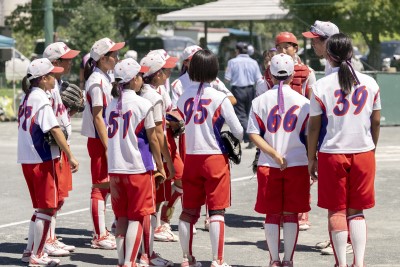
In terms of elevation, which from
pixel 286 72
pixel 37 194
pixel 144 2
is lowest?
pixel 37 194

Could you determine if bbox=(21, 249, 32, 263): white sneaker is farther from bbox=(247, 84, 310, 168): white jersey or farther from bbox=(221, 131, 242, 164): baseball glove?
bbox=(247, 84, 310, 168): white jersey

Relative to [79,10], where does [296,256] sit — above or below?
below

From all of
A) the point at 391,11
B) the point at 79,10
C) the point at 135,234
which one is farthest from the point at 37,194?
the point at 79,10

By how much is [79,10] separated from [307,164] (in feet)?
88.2

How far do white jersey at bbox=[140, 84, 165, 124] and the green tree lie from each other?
19.6 meters

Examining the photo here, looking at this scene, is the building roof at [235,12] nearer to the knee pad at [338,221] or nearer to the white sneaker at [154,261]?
the white sneaker at [154,261]

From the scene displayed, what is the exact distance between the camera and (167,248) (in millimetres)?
10375

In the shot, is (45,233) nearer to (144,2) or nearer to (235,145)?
(235,145)

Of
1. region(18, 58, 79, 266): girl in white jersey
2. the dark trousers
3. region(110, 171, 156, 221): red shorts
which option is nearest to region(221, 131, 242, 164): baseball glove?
region(110, 171, 156, 221): red shorts

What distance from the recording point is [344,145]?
331 inches

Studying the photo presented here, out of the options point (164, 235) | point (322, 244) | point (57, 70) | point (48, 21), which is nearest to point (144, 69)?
point (57, 70)

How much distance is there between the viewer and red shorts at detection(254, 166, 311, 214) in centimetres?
873

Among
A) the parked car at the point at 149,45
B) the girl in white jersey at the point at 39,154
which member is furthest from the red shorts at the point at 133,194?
the parked car at the point at 149,45

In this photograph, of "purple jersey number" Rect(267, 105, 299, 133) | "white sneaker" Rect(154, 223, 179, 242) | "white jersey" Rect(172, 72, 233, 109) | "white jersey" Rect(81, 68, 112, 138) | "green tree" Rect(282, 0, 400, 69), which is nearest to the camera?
"purple jersey number" Rect(267, 105, 299, 133)
